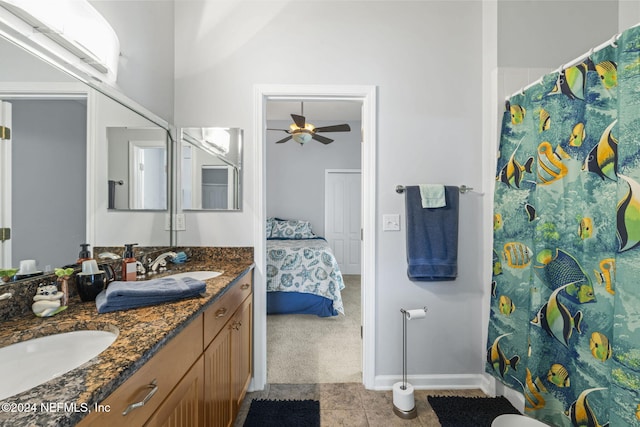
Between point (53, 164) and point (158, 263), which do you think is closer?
point (53, 164)

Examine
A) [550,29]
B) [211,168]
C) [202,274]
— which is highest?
[550,29]

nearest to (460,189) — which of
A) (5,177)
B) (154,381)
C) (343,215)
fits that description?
(154,381)

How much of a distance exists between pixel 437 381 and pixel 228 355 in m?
1.51

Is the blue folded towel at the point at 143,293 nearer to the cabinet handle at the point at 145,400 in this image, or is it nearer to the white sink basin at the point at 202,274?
the cabinet handle at the point at 145,400

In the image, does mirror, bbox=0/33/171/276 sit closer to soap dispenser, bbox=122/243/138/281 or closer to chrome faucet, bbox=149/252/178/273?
soap dispenser, bbox=122/243/138/281

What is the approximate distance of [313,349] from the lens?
2.64m

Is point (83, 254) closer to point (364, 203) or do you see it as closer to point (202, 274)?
point (202, 274)

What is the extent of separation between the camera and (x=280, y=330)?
3047mm

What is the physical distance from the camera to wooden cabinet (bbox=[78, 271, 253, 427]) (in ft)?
2.37

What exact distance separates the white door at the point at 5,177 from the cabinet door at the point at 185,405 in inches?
28.4

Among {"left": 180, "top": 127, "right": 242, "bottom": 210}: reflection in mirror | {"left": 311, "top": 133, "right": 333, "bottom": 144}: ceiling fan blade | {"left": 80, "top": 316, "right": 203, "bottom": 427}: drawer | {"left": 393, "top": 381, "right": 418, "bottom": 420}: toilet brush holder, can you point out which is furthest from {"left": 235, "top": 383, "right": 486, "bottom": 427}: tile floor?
{"left": 311, "top": 133, "right": 333, "bottom": 144}: ceiling fan blade

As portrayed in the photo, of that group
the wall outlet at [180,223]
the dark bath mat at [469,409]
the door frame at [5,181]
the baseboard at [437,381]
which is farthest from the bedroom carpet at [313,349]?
the door frame at [5,181]

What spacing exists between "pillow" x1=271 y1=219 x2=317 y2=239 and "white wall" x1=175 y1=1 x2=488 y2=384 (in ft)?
9.70

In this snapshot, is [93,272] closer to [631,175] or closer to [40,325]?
[40,325]
